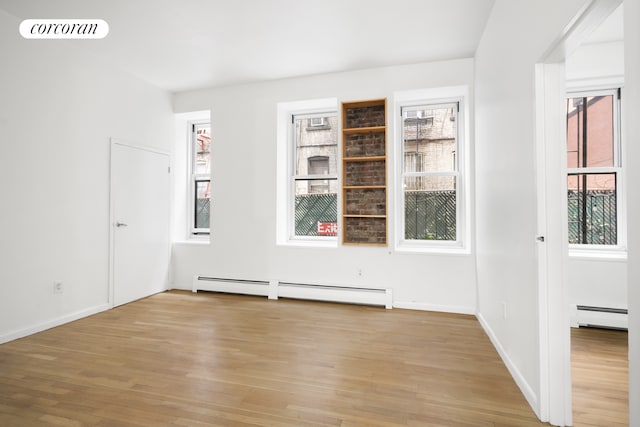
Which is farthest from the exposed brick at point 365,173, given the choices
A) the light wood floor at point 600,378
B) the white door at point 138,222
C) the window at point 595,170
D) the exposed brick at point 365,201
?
the white door at point 138,222

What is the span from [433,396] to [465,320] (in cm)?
170

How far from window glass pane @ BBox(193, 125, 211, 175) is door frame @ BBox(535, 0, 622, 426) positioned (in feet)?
15.0

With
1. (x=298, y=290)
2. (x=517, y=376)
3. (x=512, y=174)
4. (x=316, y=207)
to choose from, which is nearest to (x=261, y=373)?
(x=517, y=376)

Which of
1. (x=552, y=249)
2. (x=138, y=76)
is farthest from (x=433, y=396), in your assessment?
(x=138, y=76)

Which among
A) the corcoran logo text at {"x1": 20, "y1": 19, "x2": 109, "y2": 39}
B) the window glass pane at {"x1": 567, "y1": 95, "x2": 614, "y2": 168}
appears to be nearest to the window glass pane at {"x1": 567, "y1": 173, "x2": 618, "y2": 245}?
the window glass pane at {"x1": 567, "y1": 95, "x2": 614, "y2": 168}

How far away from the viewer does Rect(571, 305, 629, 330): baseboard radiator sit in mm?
3211

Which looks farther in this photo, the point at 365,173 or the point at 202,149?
the point at 202,149

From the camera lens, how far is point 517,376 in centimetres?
223

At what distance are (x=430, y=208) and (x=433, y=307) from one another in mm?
1191

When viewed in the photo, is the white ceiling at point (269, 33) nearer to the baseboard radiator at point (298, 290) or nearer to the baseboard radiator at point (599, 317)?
the baseboard radiator at point (298, 290)

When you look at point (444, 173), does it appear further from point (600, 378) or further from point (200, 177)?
point (200, 177)

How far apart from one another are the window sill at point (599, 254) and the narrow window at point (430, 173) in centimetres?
118

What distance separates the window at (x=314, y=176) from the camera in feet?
15.3

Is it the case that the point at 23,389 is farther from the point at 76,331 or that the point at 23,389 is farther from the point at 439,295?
the point at 439,295
